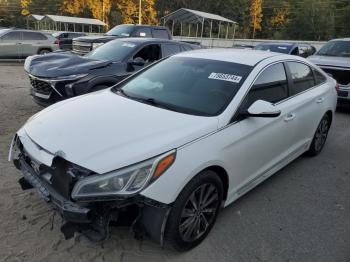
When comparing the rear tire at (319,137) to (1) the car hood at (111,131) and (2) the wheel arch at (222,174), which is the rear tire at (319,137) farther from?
(1) the car hood at (111,131)

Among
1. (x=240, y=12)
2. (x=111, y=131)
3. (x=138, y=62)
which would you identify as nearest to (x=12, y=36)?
(x=138, y=62)

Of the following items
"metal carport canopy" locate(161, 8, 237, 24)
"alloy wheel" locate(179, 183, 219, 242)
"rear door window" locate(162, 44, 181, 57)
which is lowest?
"alloy wheel" locate(179, 183, 219, 242)

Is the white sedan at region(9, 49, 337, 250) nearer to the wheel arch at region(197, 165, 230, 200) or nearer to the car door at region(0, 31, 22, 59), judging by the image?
the wheel arch at region(197, 165, 230, 200)

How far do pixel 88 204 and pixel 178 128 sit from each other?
98cm

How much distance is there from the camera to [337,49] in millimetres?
10461

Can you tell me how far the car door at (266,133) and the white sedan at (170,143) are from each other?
1 centimetres

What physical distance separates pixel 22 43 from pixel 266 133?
1577 centimetres

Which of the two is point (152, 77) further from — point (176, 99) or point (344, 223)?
point (344, 223)

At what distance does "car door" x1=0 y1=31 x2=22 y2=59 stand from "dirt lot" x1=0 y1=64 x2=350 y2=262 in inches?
503

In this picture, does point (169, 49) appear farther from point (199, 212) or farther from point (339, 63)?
point (199, 212)

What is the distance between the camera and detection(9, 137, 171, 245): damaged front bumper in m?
2.71

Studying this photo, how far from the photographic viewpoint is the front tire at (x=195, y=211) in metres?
2.97

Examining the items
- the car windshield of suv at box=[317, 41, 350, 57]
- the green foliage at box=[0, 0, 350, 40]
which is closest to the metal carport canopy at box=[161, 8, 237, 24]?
the green foliage at box=[0, 0, 350, 40]

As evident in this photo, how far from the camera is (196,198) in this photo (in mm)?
3184
